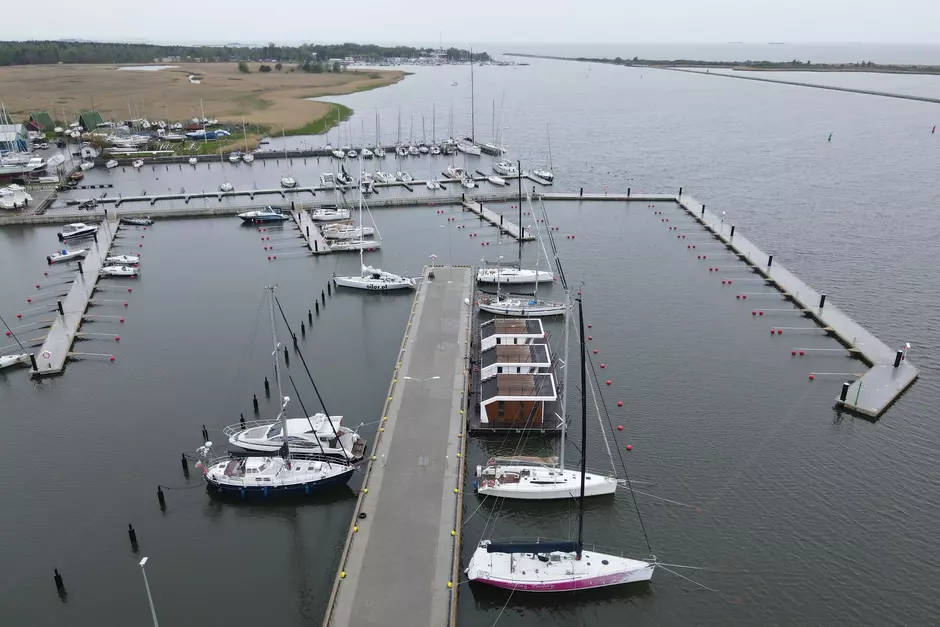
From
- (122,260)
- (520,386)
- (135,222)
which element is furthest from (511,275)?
(135,222)

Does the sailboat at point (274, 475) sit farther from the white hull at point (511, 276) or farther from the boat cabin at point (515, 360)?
the white hull at point (511, 276)

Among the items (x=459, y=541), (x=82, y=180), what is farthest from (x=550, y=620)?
(x=82, y=180)

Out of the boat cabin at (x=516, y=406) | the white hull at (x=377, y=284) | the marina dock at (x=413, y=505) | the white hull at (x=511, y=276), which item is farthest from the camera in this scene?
the white hull at (x=511, y=276)

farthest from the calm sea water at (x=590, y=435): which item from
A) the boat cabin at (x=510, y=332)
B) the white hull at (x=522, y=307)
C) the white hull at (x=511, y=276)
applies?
the boat cabin at (x=510, y=332)

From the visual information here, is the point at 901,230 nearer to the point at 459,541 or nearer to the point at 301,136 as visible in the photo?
the point at 459,541

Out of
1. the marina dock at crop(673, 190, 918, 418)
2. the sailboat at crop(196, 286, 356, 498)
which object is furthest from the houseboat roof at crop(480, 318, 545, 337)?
the marina dock at crop(673, 190, 918, 418)

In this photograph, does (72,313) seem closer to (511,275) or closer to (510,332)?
(510,332)
